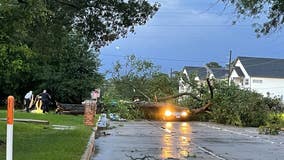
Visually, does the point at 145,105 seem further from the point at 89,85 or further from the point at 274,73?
the point at 274,73

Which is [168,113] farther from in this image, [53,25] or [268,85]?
[268,85]

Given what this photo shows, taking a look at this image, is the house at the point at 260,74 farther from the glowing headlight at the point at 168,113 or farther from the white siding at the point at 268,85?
the glowing headlight at the point at 168,113

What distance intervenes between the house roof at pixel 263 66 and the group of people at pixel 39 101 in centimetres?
4797

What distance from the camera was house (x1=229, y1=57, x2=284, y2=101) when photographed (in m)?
83.5

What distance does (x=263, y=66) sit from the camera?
285ft

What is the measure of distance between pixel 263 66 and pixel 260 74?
339cm

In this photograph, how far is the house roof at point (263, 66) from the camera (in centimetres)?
8412

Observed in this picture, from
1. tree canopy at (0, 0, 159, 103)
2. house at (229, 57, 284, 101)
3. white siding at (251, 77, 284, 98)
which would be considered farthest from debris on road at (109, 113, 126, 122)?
white siding at (251, 77, 284, 98)

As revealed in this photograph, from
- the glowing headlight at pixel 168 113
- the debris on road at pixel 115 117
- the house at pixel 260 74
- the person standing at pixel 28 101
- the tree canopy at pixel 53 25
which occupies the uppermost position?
the house at pixel 260 74

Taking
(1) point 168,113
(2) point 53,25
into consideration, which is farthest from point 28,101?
Answer: (2) point 53,25

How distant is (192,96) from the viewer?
4119 centimetres

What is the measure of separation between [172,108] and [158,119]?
1.41 meters

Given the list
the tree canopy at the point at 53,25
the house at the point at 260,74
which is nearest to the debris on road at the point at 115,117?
the tree canopy at the point at 53,25

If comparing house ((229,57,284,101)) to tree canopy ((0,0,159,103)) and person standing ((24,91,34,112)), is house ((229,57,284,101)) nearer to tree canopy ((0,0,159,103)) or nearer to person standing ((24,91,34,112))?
person standing ((24,91,34,112))
